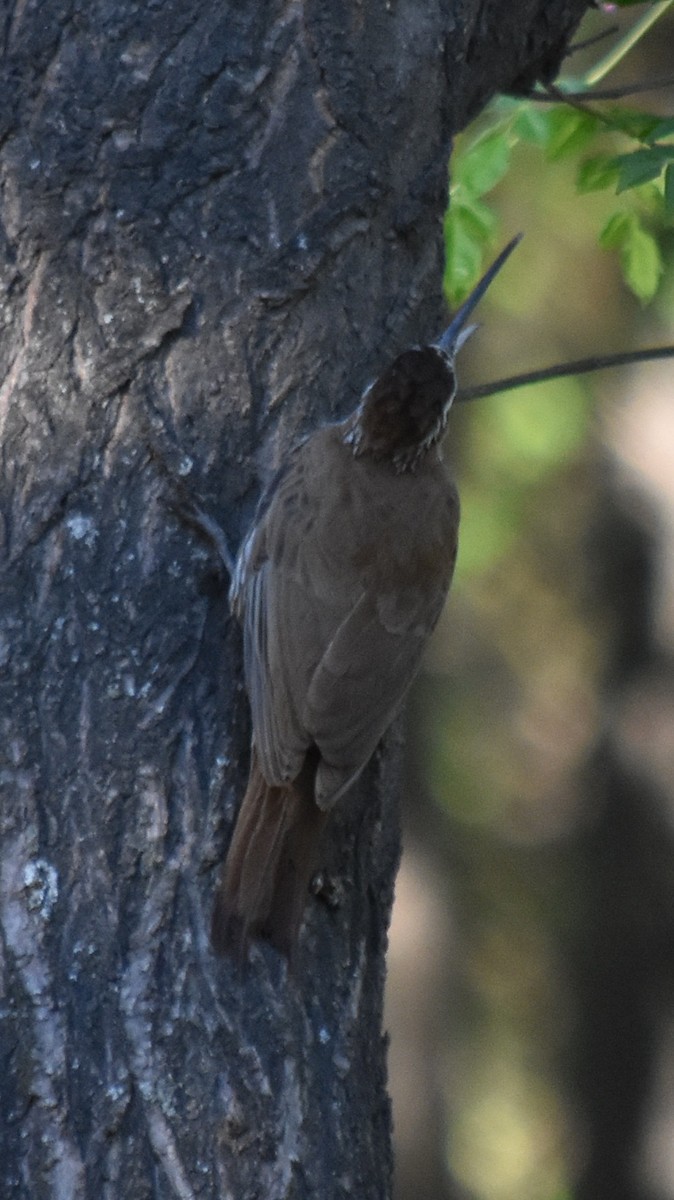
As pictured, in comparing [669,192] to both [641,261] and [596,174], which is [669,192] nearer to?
[596,174]

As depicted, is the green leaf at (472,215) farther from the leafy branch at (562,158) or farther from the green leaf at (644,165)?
the green leaf at (644,165)

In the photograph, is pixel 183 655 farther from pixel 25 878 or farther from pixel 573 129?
pixel 573 129

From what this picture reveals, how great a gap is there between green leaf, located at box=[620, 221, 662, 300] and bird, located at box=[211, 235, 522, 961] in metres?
0.99

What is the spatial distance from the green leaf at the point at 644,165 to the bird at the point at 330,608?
0.28 m

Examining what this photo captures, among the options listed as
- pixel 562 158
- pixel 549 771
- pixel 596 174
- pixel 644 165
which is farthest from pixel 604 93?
pixel 549 771

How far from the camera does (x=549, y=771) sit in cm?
876

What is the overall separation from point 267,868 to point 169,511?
2.17 feet

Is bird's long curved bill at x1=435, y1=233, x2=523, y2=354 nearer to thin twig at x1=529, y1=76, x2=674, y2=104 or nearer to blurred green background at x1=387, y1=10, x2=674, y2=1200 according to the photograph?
thin twig at x1=529, y1=76, x2=674, y2=104

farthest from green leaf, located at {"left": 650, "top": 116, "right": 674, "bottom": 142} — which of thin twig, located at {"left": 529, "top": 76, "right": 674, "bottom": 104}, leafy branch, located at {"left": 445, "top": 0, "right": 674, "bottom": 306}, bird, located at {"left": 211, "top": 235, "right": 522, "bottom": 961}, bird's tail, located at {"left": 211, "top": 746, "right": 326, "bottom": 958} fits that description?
bird's tail, located at {"left": 211, "top": 746, "right": 326, "bottom": 958}

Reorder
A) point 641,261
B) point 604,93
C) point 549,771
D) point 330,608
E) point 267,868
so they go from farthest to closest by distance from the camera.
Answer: point 549,771 → point 641,261 → point 604,93 → point 330,608 → point 267,868

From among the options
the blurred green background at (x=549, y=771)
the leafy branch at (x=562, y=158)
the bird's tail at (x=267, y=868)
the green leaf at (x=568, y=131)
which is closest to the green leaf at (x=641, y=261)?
the leafy branch at (x=562, y=158)

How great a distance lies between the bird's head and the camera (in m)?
3.38

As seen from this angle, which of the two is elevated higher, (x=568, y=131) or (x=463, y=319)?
(x=568, y=131)

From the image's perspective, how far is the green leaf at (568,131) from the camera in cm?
427
